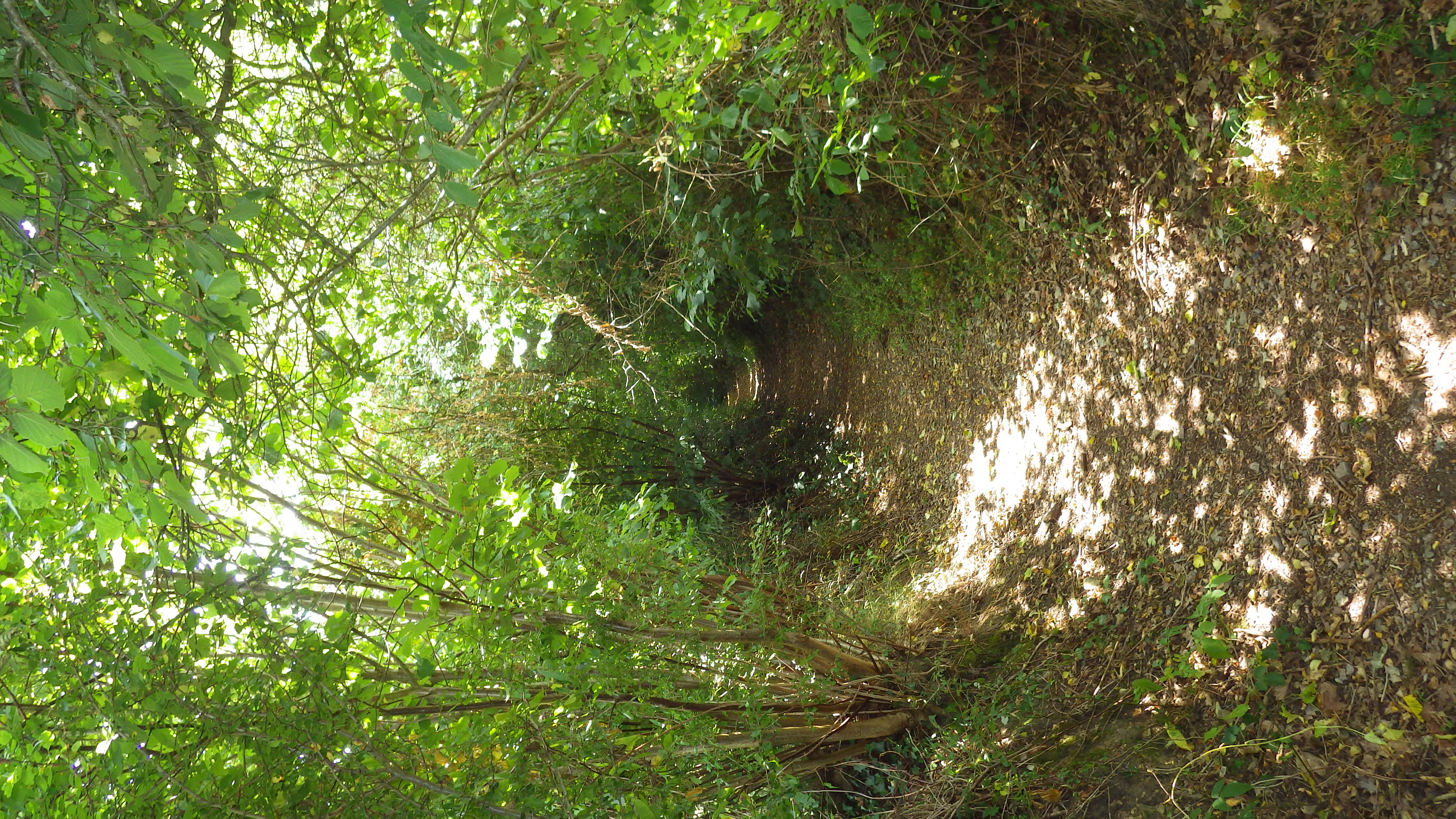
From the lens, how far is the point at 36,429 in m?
1.18

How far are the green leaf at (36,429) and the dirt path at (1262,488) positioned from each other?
11.4 ft

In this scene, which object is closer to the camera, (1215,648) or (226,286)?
(226,286)

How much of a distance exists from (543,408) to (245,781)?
5611 mm

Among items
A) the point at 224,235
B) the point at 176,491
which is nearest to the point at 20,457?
the point at 176,491

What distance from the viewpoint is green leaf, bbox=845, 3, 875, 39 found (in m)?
2.62

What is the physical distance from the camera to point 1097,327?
14.5 ft

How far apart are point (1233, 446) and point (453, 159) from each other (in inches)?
Answer: 136

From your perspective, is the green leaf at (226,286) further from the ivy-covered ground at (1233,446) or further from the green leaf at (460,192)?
the ivy-covered ground at (1233,446)

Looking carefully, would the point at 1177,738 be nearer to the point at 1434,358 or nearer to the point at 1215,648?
the point at 1215,648

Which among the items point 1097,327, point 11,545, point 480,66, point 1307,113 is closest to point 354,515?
point 11,545

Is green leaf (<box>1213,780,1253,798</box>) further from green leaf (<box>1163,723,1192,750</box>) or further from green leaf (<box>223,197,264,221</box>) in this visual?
green leaf (<box>223,197,264,221</box>)

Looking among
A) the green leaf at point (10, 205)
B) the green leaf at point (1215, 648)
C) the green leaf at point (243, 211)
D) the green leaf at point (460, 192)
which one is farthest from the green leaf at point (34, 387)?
the green leaf at point (1215, 648)

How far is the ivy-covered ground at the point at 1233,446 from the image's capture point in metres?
2.75

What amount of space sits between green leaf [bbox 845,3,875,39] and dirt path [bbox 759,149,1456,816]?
189 cm
